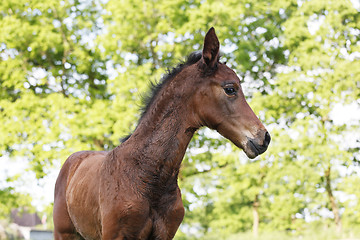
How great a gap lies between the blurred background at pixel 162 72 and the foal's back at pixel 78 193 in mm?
7810

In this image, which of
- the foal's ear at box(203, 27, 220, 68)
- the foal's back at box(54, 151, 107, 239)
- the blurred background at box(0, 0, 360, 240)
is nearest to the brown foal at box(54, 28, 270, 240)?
the foal's ear at box(203, 27, 220, 68)

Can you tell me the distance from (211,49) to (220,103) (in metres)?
0.44

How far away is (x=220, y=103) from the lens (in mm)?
3264

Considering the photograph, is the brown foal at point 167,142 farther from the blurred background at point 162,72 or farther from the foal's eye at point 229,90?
the blurred background at point 162,72

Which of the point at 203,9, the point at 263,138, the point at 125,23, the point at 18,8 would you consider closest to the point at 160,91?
the point at 263,138

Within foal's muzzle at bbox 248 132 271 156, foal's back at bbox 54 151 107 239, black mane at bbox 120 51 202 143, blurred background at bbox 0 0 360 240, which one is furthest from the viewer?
blurred background at bbox 0 0 360 240

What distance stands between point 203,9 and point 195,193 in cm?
614

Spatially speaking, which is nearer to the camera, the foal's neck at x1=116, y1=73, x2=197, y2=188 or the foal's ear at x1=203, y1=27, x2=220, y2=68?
the foal's ear at x1=203, y1=27, x2=220, y2=68

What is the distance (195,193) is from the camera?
13961 millimetres

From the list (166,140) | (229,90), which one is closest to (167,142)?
(166,140)

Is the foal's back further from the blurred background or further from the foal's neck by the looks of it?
the blurred background

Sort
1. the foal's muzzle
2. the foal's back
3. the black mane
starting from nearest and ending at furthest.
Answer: the foal's muzzle
the black mane
the foal's back

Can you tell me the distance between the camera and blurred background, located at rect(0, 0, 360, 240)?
13.8 metres

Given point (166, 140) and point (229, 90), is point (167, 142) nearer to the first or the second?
point (166, 140)
